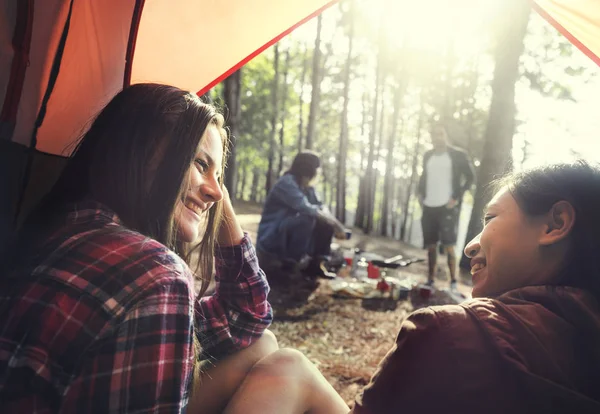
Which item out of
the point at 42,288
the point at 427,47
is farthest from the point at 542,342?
the point at 427,47

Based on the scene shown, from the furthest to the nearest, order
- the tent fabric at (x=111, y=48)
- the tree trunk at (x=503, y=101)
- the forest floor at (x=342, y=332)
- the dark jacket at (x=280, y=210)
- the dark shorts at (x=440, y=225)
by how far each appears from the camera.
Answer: the tree trunk at (x=503, y=101)
the dark shorts at (x=440, y=225)
the dark jacket at (x=280, y=210)
the forest floor at (x=342, y=332)
the tent fabric at (x=111, y=48)

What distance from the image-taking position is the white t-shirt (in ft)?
20.6

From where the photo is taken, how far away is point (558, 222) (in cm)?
116

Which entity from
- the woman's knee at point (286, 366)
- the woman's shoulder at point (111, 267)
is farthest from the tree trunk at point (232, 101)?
the woman's shoulder at point (111, 267)

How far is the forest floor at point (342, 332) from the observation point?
3495mm

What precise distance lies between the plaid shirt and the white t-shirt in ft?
18.7

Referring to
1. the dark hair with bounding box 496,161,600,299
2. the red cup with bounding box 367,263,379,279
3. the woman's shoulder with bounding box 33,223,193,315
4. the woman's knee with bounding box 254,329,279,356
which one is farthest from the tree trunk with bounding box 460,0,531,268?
the woman's shoulder with bounding box 33,223,193,315

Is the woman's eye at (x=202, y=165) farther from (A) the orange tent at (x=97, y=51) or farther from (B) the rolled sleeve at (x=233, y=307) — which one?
(A) the orange tent at (x=97, y=51)

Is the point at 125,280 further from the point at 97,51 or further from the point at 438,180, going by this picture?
the point at 438,180

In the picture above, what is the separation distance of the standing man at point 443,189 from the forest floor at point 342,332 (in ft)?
2.54

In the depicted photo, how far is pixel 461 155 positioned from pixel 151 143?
18.5 feet

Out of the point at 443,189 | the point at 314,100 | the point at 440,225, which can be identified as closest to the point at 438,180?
the point at 443,189

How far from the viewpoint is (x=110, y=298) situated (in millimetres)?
984

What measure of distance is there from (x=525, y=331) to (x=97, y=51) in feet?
8.73
